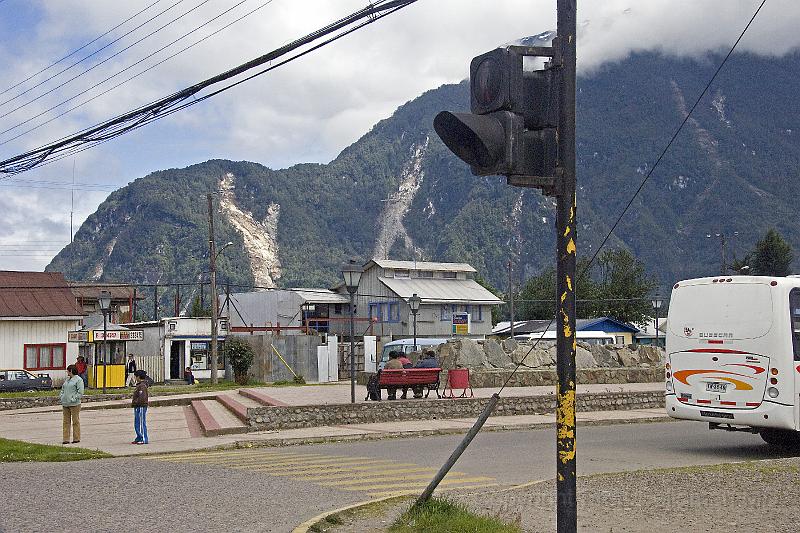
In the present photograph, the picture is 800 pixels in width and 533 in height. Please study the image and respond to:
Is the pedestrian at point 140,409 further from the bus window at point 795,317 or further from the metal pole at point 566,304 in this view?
the metal pole at point 566,304

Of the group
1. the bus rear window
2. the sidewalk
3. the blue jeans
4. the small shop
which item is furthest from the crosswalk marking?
the small shop

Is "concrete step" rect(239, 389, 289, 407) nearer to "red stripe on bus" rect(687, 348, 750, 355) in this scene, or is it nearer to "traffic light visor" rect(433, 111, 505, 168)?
"red stripe on bus" rect(687, 348, 750, 355)

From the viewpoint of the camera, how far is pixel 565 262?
607 cm

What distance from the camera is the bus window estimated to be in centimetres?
1662

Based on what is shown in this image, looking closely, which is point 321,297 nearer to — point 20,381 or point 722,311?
point 20,381

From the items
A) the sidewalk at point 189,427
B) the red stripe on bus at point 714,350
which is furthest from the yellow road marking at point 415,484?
the sidewalk at point 189,427

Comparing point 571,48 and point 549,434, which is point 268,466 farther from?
point 571,48

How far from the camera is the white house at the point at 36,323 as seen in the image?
50.6 metres

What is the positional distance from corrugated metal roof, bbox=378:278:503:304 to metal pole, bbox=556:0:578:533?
209 ft

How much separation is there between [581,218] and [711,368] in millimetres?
177039

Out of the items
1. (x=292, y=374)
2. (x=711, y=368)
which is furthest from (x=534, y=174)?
(x=292, y=374)

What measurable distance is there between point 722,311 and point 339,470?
7.65m

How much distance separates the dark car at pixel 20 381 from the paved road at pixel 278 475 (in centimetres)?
3192

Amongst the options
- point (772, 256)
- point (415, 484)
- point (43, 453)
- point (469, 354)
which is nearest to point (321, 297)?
point (772, 256)
